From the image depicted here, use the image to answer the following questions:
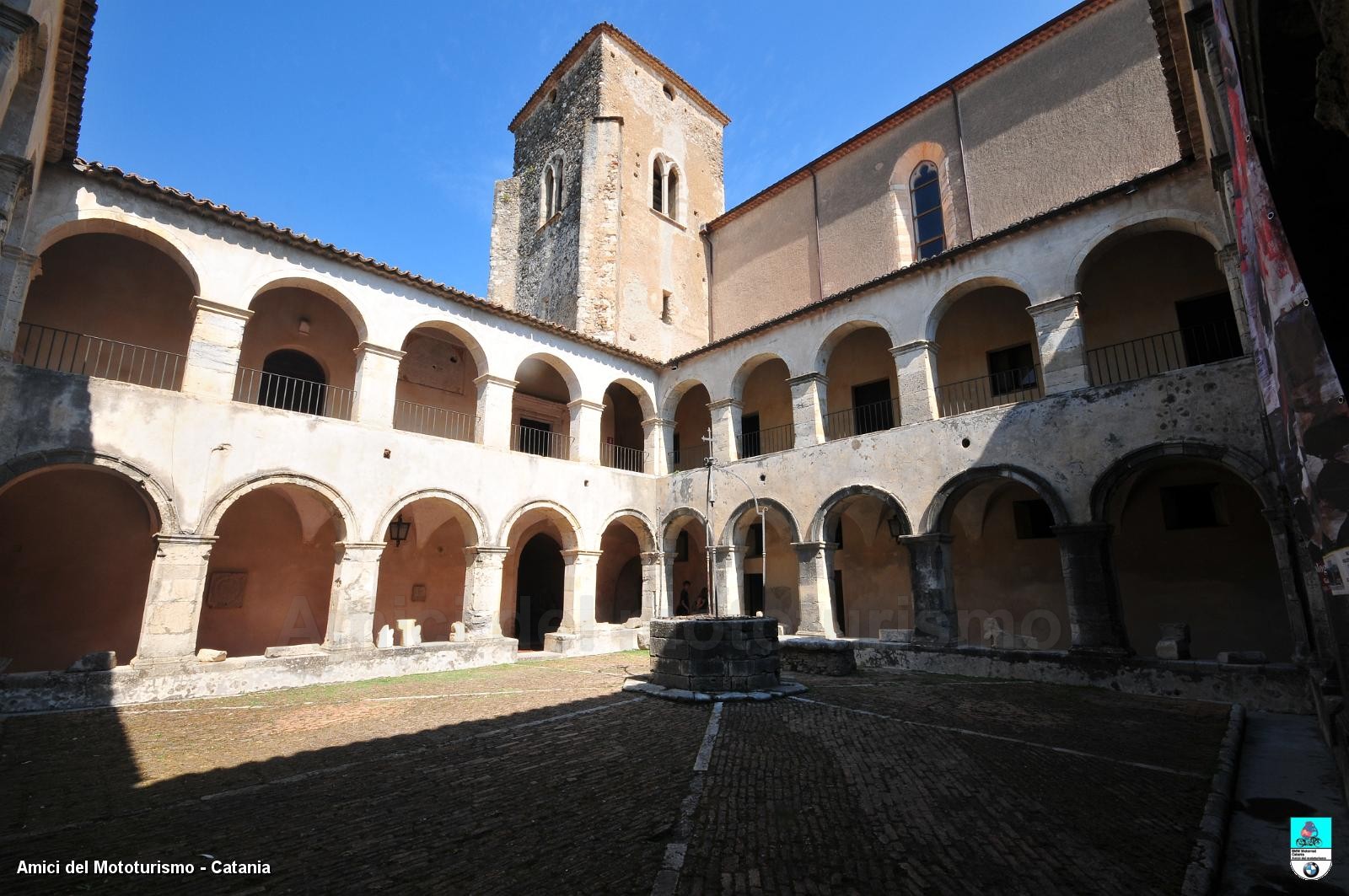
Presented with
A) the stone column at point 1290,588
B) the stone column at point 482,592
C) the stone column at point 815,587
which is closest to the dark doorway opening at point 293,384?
the stone column at point 482,592

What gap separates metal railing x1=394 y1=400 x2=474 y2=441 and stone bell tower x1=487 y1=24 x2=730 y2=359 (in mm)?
5352

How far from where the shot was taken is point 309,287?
1280 centimetres

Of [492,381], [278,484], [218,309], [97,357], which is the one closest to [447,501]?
[492,381]

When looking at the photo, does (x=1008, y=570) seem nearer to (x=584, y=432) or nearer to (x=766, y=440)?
(x=766, y=440)

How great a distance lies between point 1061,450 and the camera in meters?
11.1

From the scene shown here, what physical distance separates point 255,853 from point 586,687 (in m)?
6.55

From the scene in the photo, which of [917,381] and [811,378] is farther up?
[811,378]

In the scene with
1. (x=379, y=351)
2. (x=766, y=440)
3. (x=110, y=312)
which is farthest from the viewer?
(x=766, y=440)

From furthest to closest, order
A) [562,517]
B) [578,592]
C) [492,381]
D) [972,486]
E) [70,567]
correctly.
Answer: [578,592] → [562,517] → [492,381] → [972,486] → [70,567]

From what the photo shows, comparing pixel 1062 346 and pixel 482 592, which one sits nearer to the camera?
pixel 1062 346

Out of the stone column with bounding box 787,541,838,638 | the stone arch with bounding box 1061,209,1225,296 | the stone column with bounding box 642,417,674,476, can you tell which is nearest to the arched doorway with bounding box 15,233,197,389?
the stone column with bounding box 642,417,674,476

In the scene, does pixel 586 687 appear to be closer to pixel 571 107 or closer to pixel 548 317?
pixel 548 317

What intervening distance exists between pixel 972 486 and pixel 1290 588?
4770 mm

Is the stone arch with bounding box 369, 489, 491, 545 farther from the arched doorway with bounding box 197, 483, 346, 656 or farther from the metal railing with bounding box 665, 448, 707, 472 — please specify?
the metal railing with bounding box 665, 448, 707, 472
